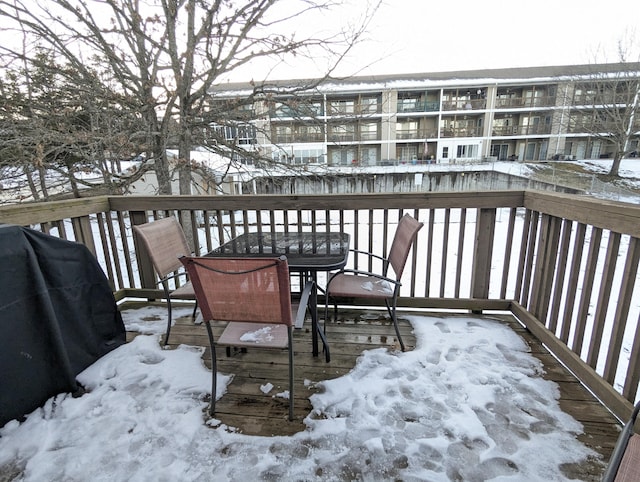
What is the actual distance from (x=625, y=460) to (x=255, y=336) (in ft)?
4.35

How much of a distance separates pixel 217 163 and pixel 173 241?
5.91 meters

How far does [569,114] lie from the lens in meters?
21.5

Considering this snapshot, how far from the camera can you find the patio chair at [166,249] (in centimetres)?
200

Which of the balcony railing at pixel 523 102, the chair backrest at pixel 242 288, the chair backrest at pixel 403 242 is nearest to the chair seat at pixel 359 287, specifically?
the chair backrest at pixel 403 242

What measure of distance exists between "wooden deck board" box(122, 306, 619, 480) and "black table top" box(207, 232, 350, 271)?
24.5 inches

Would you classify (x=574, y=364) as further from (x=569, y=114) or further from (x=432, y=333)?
(x=569, y=114)

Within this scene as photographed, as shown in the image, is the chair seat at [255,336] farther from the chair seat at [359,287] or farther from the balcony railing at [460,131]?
the balcony railing at [460,131]

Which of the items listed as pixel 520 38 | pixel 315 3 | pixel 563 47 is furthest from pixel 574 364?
pixel 563 47

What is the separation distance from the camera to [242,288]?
1.34 m

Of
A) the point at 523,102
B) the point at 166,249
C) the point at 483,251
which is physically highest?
the point at 523,102

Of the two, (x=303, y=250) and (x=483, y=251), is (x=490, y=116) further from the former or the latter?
(x=303, y=250)

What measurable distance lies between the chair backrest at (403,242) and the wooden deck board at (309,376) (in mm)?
540

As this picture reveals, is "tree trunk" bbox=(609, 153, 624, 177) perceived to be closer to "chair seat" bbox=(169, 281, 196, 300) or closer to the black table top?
the black table top

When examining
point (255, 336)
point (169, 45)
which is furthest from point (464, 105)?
point (255, 336)
